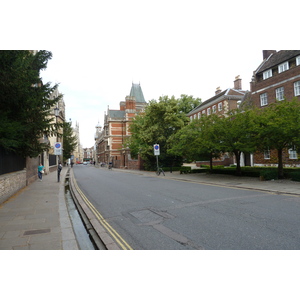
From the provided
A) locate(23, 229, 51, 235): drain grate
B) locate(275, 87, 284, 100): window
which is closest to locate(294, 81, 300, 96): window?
locate(275, 87, 284, 100): window

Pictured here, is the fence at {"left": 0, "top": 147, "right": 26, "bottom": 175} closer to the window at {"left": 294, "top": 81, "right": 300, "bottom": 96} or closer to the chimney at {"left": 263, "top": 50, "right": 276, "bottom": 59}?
the window at {"left": 294, "top": 81, "right": 300, "bottom": 96}

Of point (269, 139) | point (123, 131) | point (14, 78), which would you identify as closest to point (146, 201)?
point (14, 78)

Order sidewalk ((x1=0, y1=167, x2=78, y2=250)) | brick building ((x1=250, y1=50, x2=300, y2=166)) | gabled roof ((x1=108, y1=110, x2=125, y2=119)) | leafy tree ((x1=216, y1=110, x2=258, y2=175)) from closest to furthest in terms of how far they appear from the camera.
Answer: sidewalk ((x1=0, y1=167, x2=78, y2=250)) < leafy tree ((x1=216, y1=110, x2=258, y2=175)) < brick building ((x1=250, y1=50, x2=300, y2=166)) < gabled roof ((x1=108, y1=110, x2=125, y2=119))

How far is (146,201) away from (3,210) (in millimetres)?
5322

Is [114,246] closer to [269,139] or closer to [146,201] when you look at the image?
[146,201]

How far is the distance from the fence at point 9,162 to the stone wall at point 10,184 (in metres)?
0.30

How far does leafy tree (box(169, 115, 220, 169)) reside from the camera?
16688 millimetres

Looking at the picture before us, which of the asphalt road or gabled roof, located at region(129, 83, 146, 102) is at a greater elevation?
gabled roof, located at region(129, 83, 146, 102)

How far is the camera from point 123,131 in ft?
239

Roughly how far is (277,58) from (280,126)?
17896mm

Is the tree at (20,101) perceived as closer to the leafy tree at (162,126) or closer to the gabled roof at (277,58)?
the leafy tree at (162,126)

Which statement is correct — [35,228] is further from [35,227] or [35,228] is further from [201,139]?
[201,139]

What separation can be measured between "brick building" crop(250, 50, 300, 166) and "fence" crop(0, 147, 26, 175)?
66.7 ft

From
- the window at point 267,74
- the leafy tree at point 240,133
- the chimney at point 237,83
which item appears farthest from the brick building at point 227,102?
the leafy tree at point 240,133
